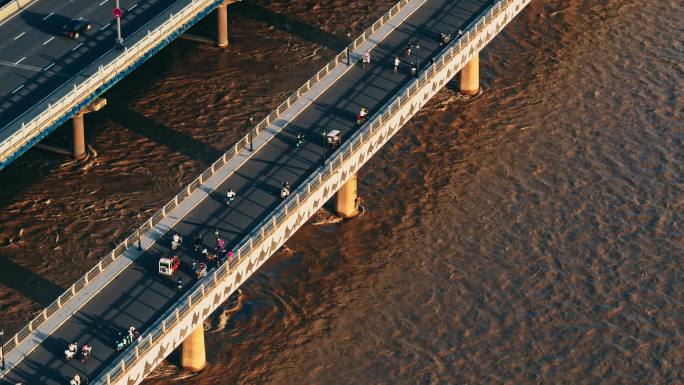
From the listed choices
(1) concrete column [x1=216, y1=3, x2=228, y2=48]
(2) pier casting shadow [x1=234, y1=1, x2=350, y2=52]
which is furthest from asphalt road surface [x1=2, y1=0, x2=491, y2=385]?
(1) concrete column [x1=216, y1=3, x2=228, y2=48]

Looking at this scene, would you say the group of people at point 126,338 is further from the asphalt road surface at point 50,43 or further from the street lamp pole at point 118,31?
the street lamp pole at point 118,31

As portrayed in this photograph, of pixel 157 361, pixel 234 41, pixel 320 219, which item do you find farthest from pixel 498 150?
pixel 157 361

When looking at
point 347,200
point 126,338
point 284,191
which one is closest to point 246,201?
point 284,191

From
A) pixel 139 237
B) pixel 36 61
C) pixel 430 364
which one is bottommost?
pixel 430 364

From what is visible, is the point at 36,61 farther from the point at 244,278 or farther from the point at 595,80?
the point at 595,80

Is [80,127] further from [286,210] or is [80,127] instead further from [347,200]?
[286,210]

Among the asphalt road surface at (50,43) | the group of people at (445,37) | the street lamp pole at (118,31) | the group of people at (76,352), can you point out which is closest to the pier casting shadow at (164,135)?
the asphalt road surface at (50,43)
